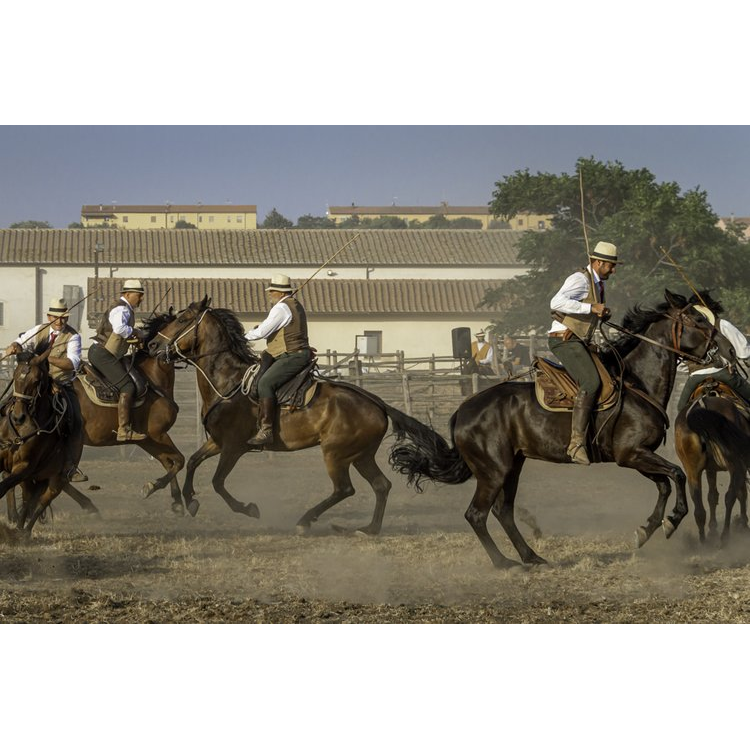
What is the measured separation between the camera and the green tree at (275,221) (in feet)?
132

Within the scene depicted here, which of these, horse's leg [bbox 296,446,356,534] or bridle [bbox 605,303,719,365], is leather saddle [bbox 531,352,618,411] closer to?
bridle [bbox 605,303,719,365]

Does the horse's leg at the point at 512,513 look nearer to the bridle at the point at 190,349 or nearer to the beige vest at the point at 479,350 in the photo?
the bridle at the point at 190,349

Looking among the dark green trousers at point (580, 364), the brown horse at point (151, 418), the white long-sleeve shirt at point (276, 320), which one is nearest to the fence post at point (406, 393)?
the brown horse at point (151, 418)

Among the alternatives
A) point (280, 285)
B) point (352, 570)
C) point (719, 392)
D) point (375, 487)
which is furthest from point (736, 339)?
point (280, 285)

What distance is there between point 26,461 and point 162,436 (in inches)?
109

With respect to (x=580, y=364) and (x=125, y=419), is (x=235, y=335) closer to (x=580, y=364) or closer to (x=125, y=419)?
(x=125, y=419)

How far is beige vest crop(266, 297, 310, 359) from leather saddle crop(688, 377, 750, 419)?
3.65 m

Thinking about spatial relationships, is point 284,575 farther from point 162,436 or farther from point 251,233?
point 251,233

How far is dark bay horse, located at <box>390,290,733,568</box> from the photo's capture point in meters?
9.29

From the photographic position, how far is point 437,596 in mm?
8406

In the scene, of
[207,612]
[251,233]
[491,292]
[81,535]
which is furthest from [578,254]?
[207,612]

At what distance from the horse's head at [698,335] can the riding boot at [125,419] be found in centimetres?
576

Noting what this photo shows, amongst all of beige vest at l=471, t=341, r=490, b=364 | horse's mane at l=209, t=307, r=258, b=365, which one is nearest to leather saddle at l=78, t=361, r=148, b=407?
horse's mane at l=209, t=307, r=258, b=365

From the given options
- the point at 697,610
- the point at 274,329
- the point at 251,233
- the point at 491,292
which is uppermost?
the point at 251,233
